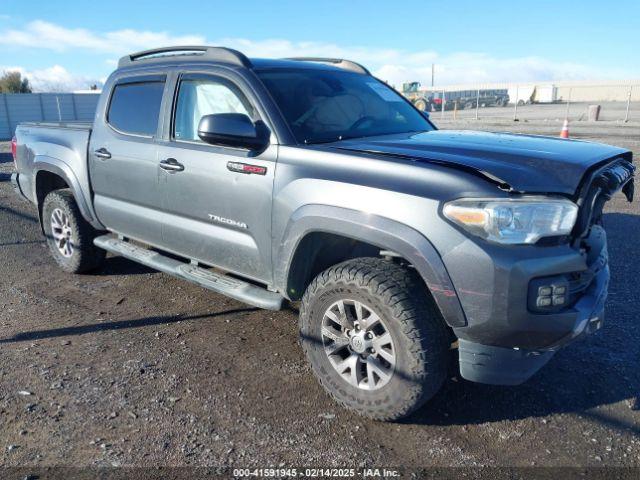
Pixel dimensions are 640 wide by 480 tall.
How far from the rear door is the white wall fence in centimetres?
2710

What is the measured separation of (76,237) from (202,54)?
7.72 ft

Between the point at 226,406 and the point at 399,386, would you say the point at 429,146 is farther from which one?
the point at 226,406

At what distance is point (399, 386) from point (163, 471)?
4.12 ft

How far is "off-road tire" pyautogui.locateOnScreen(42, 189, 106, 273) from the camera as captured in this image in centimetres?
545

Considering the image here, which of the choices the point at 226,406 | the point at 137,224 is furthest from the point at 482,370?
the point at 137,224

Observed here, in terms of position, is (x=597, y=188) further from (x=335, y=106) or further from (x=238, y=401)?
(x=238, y=401)

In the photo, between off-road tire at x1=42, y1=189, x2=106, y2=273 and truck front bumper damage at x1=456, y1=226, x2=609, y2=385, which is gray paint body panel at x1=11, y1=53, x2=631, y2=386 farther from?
off-road tire at x1=42, y1=189, x2=106, y2=273

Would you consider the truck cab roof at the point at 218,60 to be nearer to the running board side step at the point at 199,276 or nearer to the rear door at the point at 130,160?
the rear door at the point at 130,160

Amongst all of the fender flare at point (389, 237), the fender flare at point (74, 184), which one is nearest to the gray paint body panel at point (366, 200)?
the fender flare at point (389, 237)

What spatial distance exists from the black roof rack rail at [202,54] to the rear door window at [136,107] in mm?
267

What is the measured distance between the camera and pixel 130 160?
4.55m

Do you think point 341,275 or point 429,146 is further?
point 429,146

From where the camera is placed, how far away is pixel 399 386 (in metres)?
3.00

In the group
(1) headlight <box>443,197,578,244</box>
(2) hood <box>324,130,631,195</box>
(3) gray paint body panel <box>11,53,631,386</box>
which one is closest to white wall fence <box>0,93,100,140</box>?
(3) gray paint body panel <box>11,53,631,386</box>
